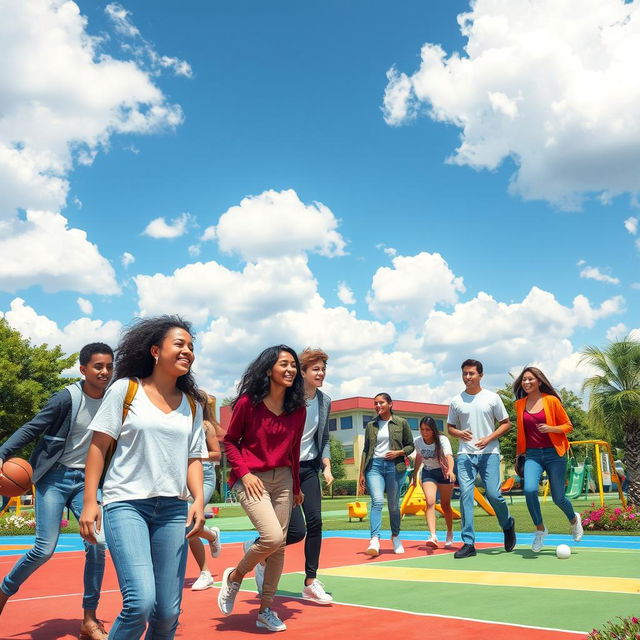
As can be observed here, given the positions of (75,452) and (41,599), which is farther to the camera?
(41,599)

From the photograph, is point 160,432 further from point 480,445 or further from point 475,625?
point 480,445

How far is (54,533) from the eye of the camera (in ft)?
17.6

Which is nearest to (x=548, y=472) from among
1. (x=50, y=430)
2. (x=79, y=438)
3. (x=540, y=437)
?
(x=540, y=437)

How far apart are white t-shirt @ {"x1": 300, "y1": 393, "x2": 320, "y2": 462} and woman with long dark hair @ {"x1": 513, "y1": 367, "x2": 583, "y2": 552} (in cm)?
329

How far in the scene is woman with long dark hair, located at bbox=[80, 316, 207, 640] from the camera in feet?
11.6

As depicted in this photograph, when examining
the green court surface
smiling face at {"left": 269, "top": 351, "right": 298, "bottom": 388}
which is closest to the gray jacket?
smiling face at {"left": 269, "top": 351, "right": 298, "bottom": 388}

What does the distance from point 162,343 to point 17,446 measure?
6.28 feet

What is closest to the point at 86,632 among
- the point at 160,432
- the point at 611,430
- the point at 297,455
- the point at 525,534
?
the point at 297,455

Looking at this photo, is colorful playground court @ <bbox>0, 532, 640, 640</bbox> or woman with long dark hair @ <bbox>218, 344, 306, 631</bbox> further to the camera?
woman with long dark hair @ <bbox>218, 344, 306, 631</bbox>

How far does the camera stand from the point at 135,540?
3.56 meters

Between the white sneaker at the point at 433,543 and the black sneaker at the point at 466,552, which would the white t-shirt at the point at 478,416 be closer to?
the black sneaker at the point at 466,552

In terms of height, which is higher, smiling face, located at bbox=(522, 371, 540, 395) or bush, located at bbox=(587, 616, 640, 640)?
smiling face, located at bbox=(522, 371, 540, 395)

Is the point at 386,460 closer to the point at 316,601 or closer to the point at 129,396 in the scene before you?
the point at 316,601

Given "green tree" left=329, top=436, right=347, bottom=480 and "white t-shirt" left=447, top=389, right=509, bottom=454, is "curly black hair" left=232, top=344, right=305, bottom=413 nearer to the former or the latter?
"white t-shirt" left=447, top=389, right=509, bottom=454
